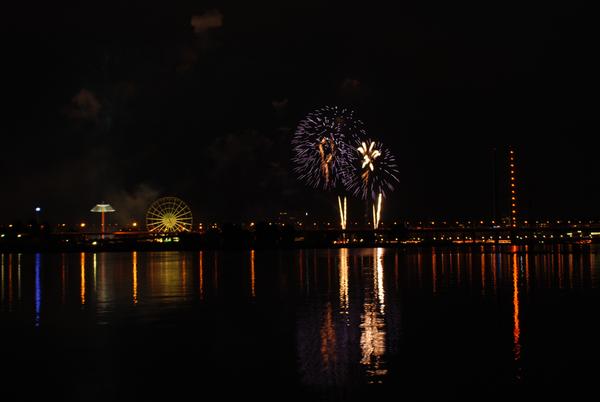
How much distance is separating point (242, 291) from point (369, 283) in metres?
7.52

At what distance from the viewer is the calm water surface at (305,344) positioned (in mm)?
15664

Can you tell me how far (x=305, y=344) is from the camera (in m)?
20.4

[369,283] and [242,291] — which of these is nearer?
[242,291]

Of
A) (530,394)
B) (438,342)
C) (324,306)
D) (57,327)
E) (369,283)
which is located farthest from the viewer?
(369,283)

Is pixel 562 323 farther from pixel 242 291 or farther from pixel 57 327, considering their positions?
pixel 242 291

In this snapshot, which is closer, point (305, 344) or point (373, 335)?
point (305, 344)

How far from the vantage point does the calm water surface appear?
15664mm

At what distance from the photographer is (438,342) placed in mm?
20781

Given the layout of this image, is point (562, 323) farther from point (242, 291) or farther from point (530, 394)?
point (242, 291)

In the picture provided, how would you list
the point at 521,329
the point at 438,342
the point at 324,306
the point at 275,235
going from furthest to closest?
1. the point at 275,235
2. the point at 324,306
3. the point at 521,329
4. the point at 438,342

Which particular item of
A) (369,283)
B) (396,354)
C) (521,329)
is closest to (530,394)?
(396,354)

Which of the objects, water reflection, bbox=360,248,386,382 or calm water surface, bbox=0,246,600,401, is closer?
calm water surface, bbox=0,246,600,401

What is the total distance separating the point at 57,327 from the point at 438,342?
38.3 ft

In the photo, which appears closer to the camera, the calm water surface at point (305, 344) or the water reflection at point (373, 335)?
the calm water surface at point (305, 344)
